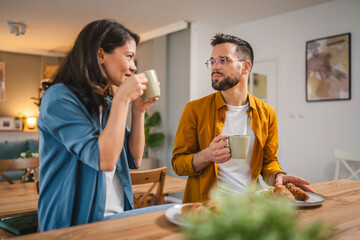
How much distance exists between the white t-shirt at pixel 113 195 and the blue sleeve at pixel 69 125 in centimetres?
23

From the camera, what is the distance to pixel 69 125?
3.27ft

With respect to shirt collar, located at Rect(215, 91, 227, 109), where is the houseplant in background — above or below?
below

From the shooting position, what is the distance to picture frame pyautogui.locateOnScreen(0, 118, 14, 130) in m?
7.21

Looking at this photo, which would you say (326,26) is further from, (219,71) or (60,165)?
(60,165)

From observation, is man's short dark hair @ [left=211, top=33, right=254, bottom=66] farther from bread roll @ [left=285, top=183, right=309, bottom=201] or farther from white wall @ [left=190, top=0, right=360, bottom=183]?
white wall @ [left=190, top=0, right=360, bottom=183]

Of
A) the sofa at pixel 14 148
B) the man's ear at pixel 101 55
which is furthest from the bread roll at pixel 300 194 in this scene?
the sofa at pixel 14 148

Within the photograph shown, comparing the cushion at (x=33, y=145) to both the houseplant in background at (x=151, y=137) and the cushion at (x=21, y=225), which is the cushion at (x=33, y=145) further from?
the cushion at (x=21, y=225)

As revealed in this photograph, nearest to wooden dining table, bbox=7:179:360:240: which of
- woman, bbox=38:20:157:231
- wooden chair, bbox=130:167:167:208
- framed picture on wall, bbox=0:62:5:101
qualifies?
woman, bbox=38:20:157:231

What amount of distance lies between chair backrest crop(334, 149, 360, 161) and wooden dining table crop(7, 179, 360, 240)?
286 cm

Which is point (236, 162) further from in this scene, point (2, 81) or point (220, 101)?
point (2, 81)

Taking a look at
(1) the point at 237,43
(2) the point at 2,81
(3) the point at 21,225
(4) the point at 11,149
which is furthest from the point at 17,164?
(2) the point at 2,81

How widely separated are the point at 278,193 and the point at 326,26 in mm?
3791

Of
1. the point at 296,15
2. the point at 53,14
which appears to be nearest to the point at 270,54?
the point at 296,15

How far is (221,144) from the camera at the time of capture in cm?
126
